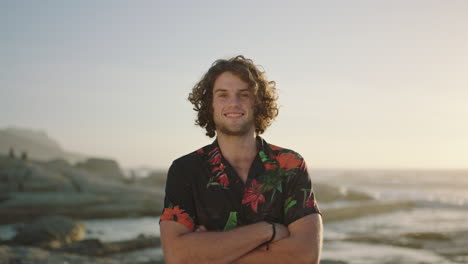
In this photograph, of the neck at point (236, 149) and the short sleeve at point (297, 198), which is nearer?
the short sleeve at point (297, 198)

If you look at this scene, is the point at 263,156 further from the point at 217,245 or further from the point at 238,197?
the point at 217,245

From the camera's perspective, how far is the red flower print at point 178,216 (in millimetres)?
3215

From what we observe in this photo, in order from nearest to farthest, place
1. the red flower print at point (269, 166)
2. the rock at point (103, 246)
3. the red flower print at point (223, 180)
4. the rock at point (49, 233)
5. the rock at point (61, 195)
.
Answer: the red flower print at point (223, 180), the red flower print at point (269, 166), the rock at point (103, 246), the rock at point (49, 233), the rock at point (61, 195)

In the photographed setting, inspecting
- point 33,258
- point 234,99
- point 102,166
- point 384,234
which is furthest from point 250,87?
point 102,166

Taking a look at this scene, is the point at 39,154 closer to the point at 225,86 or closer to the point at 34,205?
the point at 34,205

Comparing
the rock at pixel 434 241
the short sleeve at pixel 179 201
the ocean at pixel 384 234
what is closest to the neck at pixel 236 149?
the short sleeve at pixel 179 201

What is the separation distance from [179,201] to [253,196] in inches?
23.0

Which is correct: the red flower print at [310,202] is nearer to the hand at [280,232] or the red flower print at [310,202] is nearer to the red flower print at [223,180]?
the hand at [280,232]

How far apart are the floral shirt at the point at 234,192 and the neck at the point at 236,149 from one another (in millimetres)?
76

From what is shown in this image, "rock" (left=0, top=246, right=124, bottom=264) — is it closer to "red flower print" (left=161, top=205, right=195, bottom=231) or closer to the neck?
"red flower print" (left=161, top=205, right=195, bottom=231)

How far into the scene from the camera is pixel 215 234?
10.2ft

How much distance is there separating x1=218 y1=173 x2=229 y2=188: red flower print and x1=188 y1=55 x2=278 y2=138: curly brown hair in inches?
30.0

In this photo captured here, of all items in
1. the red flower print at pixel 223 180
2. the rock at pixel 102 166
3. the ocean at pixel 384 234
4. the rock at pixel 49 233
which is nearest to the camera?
the red flower print at pixel 223 180

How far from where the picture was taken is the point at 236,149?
3527mm
